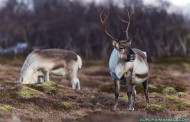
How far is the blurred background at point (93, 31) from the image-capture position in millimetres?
84625

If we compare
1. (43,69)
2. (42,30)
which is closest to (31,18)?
(42,30)

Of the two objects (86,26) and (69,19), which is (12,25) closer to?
(69,19)

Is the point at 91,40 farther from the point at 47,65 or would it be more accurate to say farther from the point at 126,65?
the point at 126,65

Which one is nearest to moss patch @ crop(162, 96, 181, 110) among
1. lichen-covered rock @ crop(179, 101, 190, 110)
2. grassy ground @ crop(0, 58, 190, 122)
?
grassy ground @ crop(0, 58, 190, 122)

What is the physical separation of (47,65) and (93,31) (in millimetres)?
81935

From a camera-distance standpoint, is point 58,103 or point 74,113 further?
point 58,103

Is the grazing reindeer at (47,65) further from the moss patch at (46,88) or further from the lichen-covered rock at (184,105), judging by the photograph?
the lichen-covered rock at (184,105)

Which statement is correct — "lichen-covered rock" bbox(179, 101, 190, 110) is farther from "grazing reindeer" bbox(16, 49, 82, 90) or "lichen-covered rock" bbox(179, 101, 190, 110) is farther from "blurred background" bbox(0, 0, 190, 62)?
"blurred background" bbox(0, 0, 190, 62)

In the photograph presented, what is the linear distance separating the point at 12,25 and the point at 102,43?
46.0 metres

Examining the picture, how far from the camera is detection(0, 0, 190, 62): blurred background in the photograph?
278 ft

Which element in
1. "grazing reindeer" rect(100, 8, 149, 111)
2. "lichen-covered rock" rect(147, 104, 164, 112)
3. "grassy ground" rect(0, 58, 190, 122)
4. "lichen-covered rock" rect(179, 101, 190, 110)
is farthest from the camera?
"lichen-covered rock" rect(179, 101, 190, 110)

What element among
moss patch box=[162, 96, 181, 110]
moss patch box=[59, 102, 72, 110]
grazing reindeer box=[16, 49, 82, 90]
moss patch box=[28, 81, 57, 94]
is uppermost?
grazing reindeer box=[16, 49, 82, 90]

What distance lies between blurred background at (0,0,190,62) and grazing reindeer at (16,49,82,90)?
54059 millimetres

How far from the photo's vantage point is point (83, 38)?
98.0 meters
